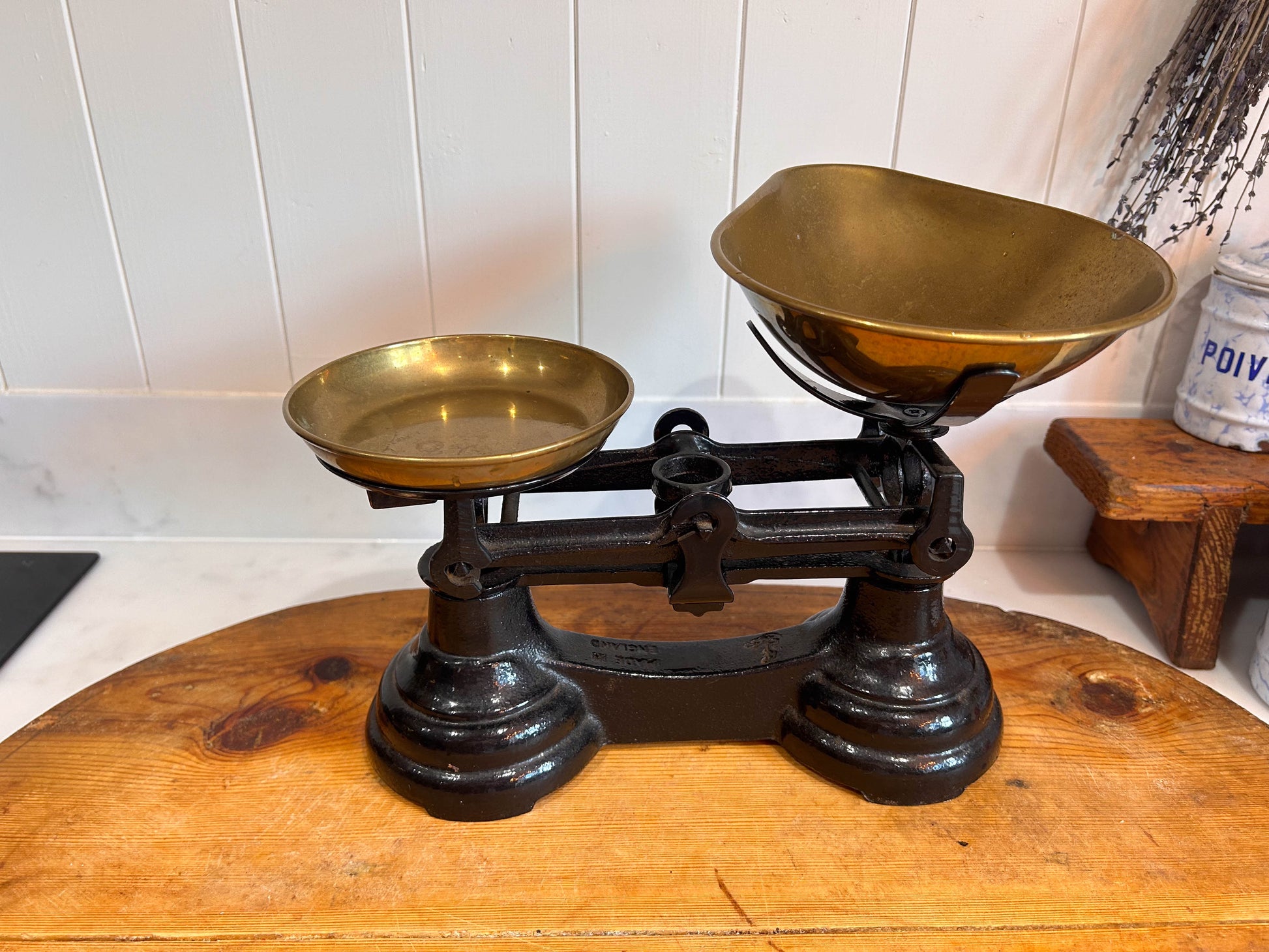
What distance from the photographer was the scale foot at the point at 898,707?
2.82ft

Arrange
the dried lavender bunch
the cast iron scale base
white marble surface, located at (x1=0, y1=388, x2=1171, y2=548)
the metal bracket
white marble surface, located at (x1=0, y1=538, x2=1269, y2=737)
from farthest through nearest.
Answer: white marble surface, located at (x1=0, y1=388, x2=1171, y2=548) → white marble surface, located at (x1=0, y1=538, x2=1269, y2=737) → the dried lavender bunch → the cast iron scale base → the metal bracket

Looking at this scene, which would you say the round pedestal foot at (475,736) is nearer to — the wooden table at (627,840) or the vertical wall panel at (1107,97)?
the wooden table at (627,840)

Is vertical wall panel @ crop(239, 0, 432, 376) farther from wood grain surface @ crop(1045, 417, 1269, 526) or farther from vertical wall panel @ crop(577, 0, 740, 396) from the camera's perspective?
wood grain surface @ crop(1045, 417, 1269, 526)

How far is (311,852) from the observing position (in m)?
0.81

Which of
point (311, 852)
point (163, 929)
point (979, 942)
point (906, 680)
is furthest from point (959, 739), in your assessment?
point (163, 929)

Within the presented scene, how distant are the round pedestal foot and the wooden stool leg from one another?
76cm

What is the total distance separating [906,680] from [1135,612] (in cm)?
59

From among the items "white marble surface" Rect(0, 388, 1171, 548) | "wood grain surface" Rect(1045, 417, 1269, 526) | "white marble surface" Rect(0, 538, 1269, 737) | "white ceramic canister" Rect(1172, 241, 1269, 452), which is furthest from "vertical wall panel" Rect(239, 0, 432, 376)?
"white ceramic canister" Rect(1172, 241, 1269, 452)

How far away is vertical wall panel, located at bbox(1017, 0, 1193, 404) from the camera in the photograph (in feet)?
3.60

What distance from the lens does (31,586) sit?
4.19ft

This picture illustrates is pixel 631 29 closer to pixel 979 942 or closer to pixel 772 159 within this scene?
pixel 772 159

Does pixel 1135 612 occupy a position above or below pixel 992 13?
below

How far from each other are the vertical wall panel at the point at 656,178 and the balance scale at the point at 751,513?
24 cm

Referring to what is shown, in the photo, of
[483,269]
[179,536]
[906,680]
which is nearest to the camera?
[906,680]
